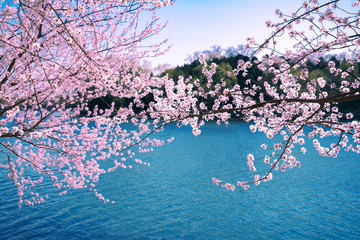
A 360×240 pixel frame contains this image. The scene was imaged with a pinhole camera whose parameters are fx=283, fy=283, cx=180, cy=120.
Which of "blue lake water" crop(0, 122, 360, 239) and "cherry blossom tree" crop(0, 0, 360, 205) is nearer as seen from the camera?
"cherry blossom tree" crop(0, 0, 360, 205)

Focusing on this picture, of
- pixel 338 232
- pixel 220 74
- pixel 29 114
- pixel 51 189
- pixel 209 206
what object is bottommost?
pixel 338 232

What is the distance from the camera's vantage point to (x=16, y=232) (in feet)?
32.0

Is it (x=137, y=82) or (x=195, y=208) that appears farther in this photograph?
(x=195, y=208)

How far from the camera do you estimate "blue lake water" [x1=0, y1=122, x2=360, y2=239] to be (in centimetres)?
1023

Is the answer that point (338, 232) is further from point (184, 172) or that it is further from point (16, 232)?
point (16, 232)

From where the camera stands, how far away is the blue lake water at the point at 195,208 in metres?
10.2

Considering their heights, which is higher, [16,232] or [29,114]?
[29,114]

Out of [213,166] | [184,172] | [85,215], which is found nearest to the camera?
[85,215]

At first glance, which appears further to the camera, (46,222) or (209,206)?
(209,206)

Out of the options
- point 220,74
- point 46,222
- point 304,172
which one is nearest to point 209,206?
point 46,222

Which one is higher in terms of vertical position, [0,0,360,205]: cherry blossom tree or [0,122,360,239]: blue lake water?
[0,0,360,205]: cherry blossom tree

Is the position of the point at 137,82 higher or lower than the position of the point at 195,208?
higher

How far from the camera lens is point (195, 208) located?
12.6m

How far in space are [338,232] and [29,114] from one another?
38.3 ft
